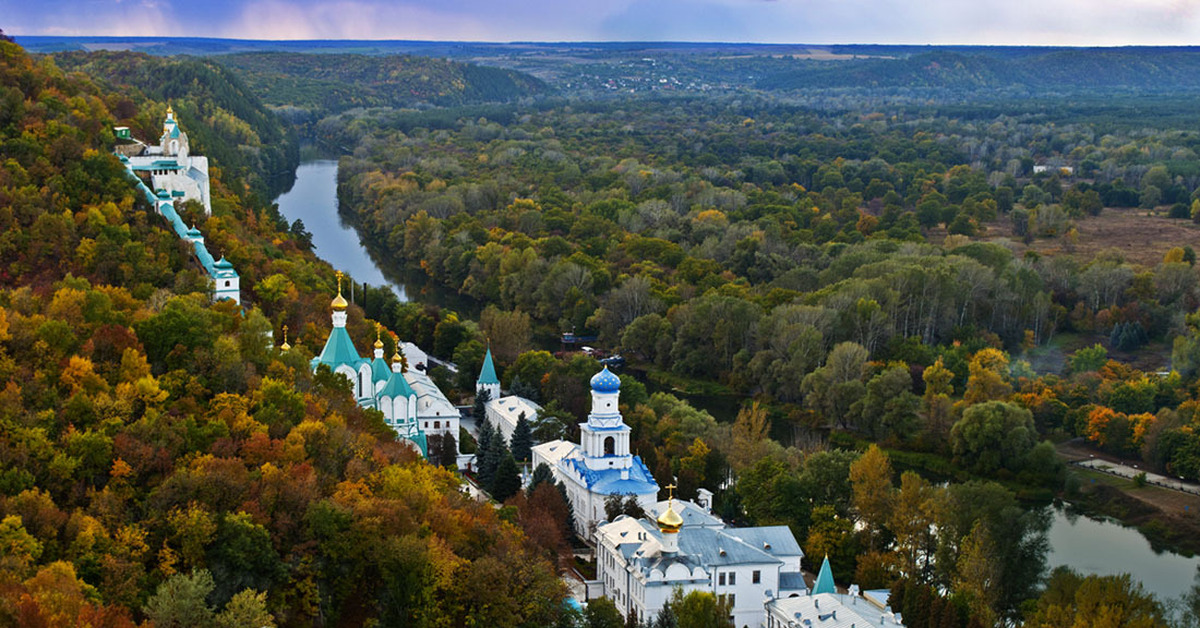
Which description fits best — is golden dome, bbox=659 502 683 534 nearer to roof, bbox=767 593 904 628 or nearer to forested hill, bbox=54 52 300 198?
roof, bbox=767 593 904 628

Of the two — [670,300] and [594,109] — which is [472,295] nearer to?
[670,300]

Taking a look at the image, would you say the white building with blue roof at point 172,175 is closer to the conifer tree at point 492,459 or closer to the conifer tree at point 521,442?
the conifer tree at point 521,442

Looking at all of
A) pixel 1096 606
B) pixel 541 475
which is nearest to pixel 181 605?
pixel 541 475

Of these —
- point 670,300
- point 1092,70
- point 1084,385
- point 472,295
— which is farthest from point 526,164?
point 1092,70

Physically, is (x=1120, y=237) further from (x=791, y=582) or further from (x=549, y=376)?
(x=791, y=582)

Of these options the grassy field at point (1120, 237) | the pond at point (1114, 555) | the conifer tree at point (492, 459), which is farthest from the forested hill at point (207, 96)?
the pond at point (1114, 555)
